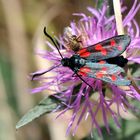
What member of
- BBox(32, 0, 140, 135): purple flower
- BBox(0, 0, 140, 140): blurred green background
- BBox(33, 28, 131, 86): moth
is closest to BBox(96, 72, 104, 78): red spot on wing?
BBox(33, 28, 131, 86): moth

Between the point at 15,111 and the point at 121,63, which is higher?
the point at 121,63

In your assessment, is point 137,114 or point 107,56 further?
point 137,114

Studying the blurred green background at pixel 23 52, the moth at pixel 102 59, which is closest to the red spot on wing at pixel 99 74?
the moth at pixel 102 59

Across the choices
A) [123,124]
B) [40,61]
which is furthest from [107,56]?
[40,61]

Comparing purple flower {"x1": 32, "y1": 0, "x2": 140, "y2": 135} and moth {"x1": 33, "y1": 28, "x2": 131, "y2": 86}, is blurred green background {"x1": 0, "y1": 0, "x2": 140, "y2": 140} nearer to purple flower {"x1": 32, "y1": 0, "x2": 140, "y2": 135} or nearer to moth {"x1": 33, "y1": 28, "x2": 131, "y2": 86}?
purple flower {"x1": 32, "y1": 0, "x2": 140, "y2": 135}

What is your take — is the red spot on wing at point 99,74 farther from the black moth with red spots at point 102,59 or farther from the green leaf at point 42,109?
the green leaf at point 42,109

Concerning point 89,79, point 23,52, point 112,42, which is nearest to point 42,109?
point 89,79

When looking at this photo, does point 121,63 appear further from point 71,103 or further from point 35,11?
point 35,11
